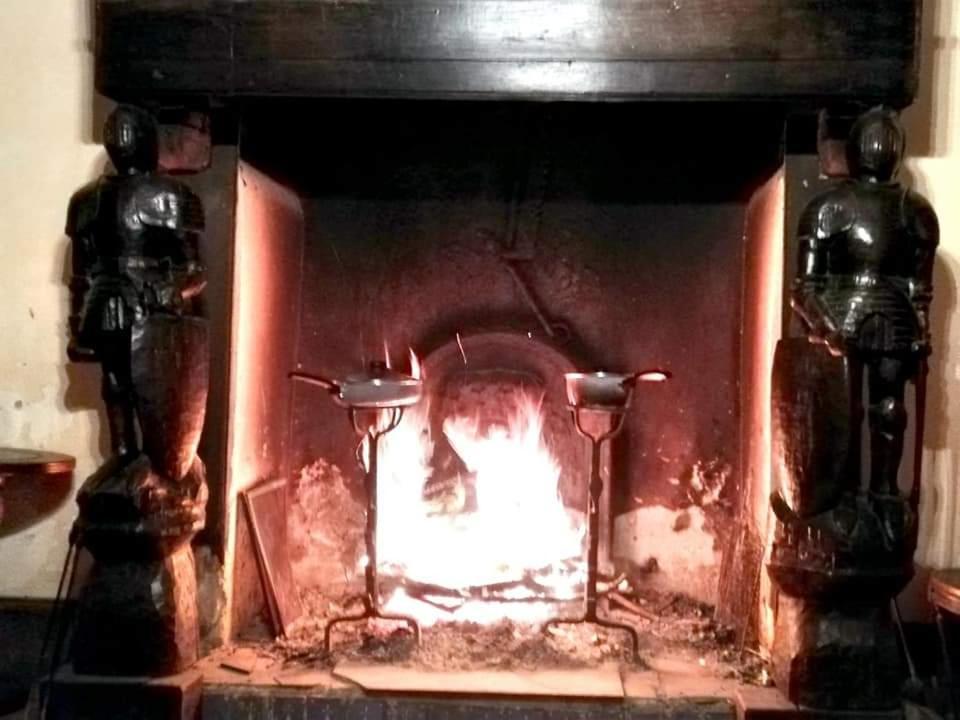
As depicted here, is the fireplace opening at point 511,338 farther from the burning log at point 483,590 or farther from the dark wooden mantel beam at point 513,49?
the dark wooden mantel beam at point 513,49

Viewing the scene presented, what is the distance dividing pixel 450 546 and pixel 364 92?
105cm

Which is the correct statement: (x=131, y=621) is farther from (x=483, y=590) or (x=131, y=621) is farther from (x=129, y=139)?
(x=129, y=139)

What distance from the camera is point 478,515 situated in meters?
2.54

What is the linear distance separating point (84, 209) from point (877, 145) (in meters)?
1.47

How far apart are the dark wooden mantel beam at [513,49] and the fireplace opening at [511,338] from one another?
401mm

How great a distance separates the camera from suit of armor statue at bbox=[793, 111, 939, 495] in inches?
74.8

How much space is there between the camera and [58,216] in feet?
8.21

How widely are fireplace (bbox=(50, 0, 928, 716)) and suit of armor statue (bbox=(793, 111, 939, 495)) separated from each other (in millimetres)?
216

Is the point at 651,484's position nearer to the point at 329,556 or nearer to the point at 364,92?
the point at 329,556

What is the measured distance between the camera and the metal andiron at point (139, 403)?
1979 mm

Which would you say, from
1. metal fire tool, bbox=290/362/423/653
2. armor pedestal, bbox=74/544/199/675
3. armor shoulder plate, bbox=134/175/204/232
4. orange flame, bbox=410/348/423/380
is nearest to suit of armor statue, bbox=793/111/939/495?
metal fire tool, bbox=290/362/423/653

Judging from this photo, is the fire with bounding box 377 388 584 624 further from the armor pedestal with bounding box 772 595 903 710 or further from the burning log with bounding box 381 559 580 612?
the armor pedestal with bounding box 772 595 903 710

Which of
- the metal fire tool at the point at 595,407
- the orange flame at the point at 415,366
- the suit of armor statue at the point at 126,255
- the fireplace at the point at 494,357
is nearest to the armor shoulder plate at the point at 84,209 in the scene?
the suit of armor statue at the point at 126,255

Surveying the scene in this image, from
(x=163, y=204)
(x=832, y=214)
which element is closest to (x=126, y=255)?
(x=163, y=204)
